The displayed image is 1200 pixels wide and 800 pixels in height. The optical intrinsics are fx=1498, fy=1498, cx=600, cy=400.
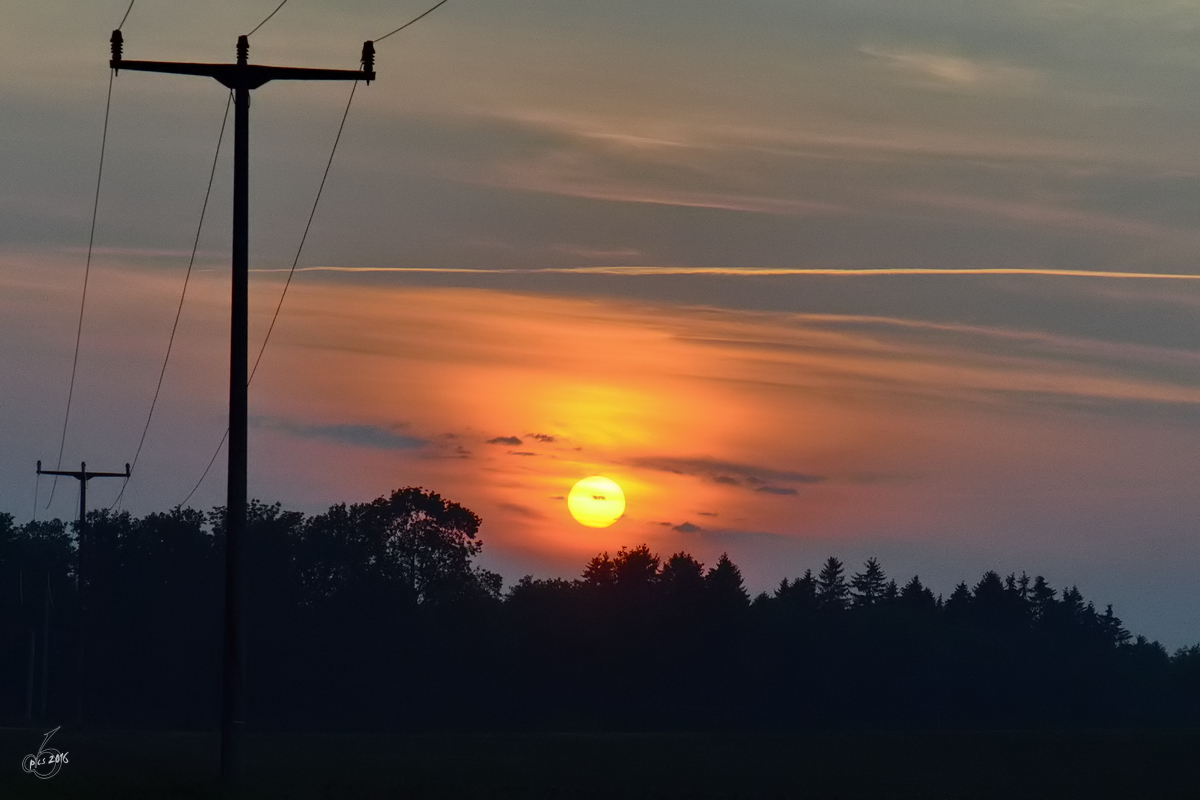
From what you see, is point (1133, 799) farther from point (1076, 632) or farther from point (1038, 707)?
point (1076, 632)

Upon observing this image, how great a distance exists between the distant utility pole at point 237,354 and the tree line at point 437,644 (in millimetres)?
76645

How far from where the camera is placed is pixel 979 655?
15200cm

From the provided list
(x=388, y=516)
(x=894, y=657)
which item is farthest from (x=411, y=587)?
(x=894, y=657)

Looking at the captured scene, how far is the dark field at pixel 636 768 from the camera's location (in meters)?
31.8

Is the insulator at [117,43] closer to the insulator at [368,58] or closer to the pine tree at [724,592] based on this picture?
the insulator at [368,58]

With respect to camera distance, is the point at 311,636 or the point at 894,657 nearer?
the point at 311,636

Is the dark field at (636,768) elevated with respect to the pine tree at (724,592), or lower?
lower

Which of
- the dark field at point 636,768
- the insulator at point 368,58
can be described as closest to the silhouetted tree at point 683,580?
the dark field at point 636,768

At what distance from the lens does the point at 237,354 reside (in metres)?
24.8

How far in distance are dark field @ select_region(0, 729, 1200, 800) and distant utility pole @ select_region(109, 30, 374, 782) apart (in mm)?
1546

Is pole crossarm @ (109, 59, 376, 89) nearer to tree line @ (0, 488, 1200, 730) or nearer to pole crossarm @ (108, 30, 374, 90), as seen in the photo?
pole crossarm @ (108, 30, 374, 90)

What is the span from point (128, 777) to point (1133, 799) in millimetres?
27796

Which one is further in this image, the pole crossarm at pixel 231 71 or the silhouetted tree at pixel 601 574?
the silhouetted tree at pixel 601 574

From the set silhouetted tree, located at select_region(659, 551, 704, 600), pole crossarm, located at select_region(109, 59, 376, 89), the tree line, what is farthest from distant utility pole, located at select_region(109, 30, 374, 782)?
silhouetted tree, located at select_region(659, 551, 704, 600)
